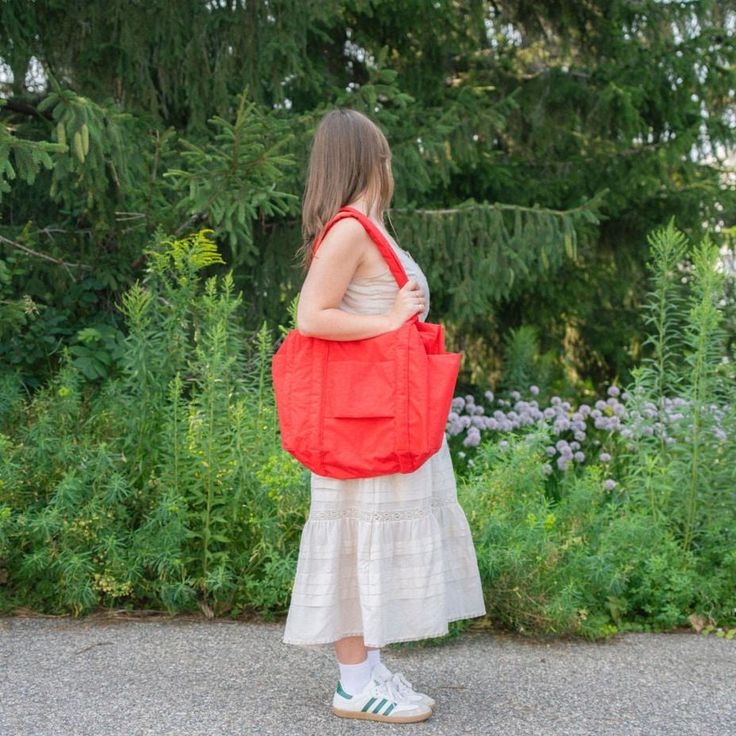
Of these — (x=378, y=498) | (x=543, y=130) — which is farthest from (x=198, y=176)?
(x=543, y=130)

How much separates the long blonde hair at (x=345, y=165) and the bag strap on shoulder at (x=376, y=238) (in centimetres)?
6

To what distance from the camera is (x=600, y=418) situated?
6461 mm

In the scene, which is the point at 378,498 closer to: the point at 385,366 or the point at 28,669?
the point at 385,366

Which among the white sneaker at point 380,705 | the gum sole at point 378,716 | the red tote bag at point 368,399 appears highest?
the red tote bag at point 368,399

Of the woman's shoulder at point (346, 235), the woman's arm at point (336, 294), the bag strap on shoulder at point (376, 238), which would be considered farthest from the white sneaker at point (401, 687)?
the woman's shoulder at point (346, 235)

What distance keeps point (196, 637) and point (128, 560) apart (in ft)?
1.60

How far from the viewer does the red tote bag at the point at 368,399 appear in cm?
303

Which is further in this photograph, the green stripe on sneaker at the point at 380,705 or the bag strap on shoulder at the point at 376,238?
the green stripe on sneaker at the point at 380,705

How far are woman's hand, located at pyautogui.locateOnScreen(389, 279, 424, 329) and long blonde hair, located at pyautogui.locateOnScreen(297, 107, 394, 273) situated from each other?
0.28 metres

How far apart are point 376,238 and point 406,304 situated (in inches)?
8.6

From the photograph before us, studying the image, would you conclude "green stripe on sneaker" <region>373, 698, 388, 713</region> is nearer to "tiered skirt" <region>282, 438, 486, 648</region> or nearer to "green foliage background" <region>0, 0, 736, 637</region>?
"tiered skirt" <region>282, 438, 486, 648</region>

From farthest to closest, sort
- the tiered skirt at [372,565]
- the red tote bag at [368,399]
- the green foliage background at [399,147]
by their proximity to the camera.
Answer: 1. the green foliage background at [399,147]
2. the tiered skirt at [372,565]
3. the red tote bag at [368,399]

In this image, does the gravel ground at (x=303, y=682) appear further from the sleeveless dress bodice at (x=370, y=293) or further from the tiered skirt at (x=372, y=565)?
the sleeveless dress bodice at (x=370, y=293)

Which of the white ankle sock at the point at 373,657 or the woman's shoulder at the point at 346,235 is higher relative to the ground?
the woman's shoulder at the point at 346,235
